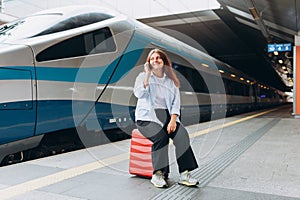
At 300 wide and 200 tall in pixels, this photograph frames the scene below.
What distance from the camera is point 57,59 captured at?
4145 millimetres

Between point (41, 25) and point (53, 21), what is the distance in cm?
19

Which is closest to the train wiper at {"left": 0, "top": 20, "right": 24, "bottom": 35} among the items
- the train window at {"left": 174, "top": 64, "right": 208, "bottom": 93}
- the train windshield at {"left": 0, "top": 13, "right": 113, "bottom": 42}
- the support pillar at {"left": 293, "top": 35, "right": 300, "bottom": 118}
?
the train windshield at {"left": 0, "top": 13, "right": 113, "bottom": 42}

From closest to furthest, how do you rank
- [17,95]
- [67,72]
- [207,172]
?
[207,172] → [17,95] → [67,72]

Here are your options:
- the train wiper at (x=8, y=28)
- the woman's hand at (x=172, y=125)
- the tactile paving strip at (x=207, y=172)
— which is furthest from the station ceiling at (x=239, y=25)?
the woman's hand at (x=172, y=125)

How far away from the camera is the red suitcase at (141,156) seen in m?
2.99

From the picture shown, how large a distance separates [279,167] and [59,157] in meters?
2.75

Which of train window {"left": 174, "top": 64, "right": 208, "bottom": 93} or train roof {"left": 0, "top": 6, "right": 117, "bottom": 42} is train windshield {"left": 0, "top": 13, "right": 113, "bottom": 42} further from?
train window {"left": 174, "top": 64, "right": 208, "bottom": 93}

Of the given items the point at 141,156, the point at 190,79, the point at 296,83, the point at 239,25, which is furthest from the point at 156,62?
the point at 239,25

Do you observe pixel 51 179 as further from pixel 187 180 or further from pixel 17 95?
Result: pixel 187 180

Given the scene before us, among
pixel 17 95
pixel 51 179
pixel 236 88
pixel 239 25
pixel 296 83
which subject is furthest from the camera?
pixel 239 25

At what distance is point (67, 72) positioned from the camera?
4.25 metres

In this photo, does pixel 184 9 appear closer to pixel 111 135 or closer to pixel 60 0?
pixel 60 0

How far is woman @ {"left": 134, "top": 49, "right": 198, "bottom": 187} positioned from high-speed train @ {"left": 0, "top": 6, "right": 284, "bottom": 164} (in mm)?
1666

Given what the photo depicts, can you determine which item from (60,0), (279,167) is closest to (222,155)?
(279,167)
